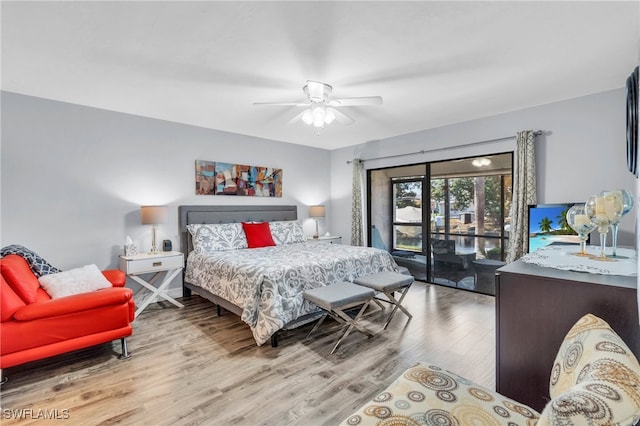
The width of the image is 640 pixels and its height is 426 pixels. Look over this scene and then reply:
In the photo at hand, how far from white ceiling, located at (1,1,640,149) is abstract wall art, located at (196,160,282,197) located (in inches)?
44.2

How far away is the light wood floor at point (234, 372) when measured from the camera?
1875 millimetres

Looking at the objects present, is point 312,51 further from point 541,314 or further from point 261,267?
point 541,314

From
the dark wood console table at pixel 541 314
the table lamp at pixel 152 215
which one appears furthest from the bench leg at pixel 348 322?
the table lamp at pixel 152 215

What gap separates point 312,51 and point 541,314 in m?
2.22

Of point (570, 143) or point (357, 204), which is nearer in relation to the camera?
point (570, 143)

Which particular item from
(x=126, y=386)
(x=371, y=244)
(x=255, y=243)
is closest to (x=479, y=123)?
(x=371, y=244)

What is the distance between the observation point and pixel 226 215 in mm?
4695

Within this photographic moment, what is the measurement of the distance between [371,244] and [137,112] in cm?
442

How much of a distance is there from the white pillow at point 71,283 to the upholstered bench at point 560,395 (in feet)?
8.42

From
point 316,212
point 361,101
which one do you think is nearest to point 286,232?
point 316,212

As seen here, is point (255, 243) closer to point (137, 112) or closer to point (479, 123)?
point (137, 112)

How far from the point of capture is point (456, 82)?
116 inches

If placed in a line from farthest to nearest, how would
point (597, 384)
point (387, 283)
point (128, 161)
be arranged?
point (128, 161), point (387, 283), point (597, 384)

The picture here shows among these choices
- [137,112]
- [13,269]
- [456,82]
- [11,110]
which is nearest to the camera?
[13,269]
